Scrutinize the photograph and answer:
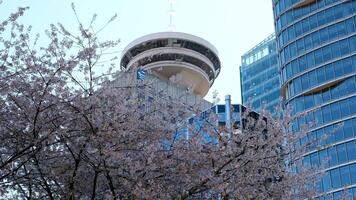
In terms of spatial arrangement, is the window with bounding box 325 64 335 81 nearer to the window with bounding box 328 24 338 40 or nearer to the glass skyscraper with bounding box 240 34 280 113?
the window with bounding box 328 24 338 40

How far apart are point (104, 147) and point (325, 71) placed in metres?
52.9

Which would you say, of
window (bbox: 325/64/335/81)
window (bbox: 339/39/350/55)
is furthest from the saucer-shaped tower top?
window (bbox: 339/39/350/55)

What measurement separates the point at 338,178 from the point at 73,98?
47.4m

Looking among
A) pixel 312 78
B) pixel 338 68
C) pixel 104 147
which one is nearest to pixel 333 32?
pixel 338 68

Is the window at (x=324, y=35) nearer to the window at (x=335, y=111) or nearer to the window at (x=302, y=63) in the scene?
the window at (x=302, y=63)

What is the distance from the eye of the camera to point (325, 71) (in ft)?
195

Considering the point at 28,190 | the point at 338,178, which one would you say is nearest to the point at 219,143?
the point at 28,190

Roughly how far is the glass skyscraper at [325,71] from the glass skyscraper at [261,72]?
90.2 ft

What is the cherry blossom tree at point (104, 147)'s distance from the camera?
9.68m

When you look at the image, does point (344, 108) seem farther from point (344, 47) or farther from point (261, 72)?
point (261, 72)

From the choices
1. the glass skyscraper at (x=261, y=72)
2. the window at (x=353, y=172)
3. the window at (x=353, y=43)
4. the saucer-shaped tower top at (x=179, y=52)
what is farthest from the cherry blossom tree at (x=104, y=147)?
the glass skyscraper at (x=261, y=72)

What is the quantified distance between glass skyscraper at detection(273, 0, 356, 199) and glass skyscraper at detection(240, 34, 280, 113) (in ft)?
90.2

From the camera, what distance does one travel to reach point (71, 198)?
9844 millimetres

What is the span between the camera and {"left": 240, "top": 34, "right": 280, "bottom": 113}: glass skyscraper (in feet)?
306
